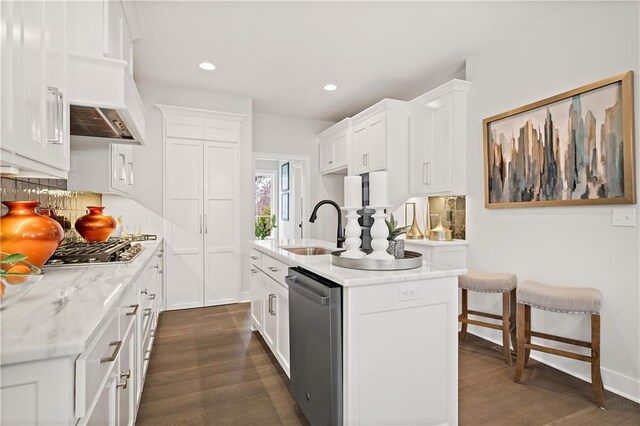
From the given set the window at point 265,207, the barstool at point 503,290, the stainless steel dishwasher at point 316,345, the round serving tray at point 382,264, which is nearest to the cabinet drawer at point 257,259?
the stainless steel dishwasher at point 316,345

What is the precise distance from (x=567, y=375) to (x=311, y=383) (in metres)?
2.05

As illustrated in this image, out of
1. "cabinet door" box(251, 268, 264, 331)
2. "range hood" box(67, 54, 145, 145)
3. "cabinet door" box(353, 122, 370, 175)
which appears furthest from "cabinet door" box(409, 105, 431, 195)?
"range hood" box(67, 54, 145, 145)

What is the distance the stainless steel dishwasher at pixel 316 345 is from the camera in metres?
1.53

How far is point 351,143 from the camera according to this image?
4.84 meters

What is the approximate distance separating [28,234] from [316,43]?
2.73 m

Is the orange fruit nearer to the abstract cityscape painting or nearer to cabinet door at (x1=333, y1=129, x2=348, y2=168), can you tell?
the abstract cityscape painting

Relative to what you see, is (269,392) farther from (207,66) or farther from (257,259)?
(207,66)

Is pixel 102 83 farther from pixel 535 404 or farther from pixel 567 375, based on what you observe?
pixel 567 375

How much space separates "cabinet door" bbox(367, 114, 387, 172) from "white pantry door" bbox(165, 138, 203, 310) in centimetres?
223

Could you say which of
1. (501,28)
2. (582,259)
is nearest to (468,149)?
(501,28)

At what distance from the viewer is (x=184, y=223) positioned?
4320 millimetres

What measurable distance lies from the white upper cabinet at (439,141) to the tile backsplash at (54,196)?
3397 millimetres

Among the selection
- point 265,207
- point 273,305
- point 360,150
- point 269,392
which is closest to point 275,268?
point 273,305

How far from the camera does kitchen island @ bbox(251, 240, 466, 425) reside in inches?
59.4
